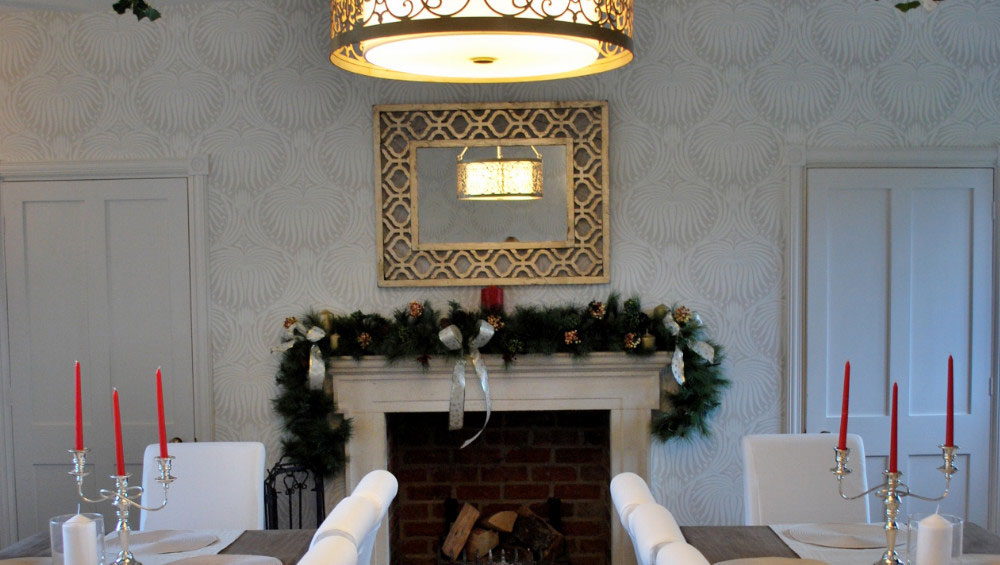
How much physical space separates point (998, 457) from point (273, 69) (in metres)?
3.37

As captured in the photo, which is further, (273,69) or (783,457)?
(273,69)

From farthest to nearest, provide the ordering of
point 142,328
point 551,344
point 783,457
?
point 142,328, point 551,344, point 783,457

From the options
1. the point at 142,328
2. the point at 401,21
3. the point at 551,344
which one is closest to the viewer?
the point at 401,21

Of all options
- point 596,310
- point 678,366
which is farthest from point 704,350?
point 596,310

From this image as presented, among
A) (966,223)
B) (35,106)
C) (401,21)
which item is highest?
(35,106)

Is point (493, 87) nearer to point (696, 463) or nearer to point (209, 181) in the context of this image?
point (209, 181)

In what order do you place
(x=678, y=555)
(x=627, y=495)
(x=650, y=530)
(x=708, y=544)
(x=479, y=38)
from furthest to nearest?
1. (x=708, y=544)
2. (x=627, y=495)
3. (x=650, y=530)
4. (x=479, y=38)
5. (x=678, y=555)

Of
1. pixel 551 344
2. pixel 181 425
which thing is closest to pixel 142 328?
pixel 181 425

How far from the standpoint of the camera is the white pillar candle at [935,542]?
162 cm

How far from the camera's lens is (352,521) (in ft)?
5.86

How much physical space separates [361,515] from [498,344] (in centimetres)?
169

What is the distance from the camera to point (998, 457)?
12.0 feet

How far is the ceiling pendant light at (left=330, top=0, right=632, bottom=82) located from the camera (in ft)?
4.48

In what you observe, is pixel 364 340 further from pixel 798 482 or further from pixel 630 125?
pixel 798 482
